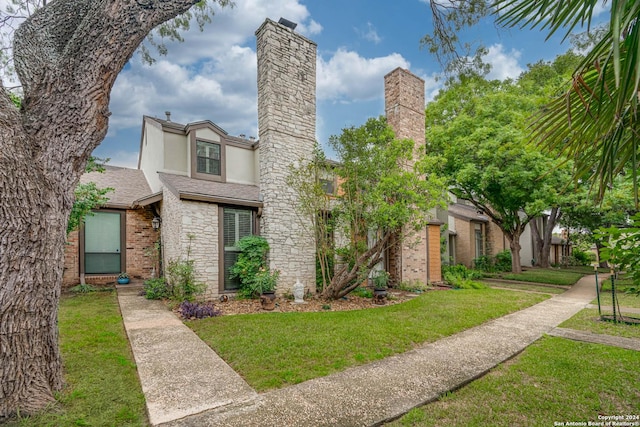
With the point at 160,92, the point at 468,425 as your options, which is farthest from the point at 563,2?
the point at 160,92

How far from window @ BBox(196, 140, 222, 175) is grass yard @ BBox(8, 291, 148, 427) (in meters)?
6.00

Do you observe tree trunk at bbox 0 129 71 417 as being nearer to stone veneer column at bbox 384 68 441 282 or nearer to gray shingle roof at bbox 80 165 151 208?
gray shingle roof at bbox 80 165 151 208

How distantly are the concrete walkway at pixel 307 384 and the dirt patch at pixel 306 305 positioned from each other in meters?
1.91

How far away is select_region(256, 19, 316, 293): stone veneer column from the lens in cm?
894

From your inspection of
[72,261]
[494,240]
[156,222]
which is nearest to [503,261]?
[494,240]

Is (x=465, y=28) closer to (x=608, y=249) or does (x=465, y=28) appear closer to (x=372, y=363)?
(x=608, y=249)

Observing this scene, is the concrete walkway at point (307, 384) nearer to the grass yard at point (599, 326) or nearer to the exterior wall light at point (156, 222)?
the grass yard at point (599, 326)

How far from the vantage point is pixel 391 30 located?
342 inches

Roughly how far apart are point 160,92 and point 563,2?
13.1 metres

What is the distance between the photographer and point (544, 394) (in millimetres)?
3281

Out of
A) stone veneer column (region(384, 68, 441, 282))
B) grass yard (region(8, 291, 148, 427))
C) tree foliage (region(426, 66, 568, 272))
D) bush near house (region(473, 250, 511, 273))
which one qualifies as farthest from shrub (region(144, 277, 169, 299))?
bush near house (region(473, 250, 511, 273))

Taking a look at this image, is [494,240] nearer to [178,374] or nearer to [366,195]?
[366,195]

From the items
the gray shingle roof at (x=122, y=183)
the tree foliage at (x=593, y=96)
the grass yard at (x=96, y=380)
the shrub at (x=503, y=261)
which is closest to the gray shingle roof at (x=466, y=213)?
the shrub at (x=503, y=261)

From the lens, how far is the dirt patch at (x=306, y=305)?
7.38 metres
